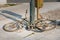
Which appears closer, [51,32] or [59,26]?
[51,32]

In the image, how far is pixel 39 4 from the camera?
18.4 feet

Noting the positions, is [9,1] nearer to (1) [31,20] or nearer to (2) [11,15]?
(2) [11,15]

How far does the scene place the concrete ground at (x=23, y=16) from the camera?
5129 millimetres

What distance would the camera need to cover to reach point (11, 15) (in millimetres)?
6559

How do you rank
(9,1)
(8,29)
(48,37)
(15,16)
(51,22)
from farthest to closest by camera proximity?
(9,1) < (15,16) < (51,22) < (8,29) < (48,37)

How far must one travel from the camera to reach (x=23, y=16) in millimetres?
6445

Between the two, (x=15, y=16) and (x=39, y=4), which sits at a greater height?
(x=39, y=4)

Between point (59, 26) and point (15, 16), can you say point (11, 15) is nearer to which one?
point (15, 16)

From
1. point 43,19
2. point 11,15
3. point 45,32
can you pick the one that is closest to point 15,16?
point 11,15

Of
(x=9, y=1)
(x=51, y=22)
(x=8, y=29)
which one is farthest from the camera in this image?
(x=9, y=1)

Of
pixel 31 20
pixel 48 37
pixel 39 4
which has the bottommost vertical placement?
pixel 48 37

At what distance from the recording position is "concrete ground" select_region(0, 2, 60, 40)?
16.8ft

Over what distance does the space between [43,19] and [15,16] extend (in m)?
0.96

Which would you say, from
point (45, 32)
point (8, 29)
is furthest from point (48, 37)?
point (8, 29)
